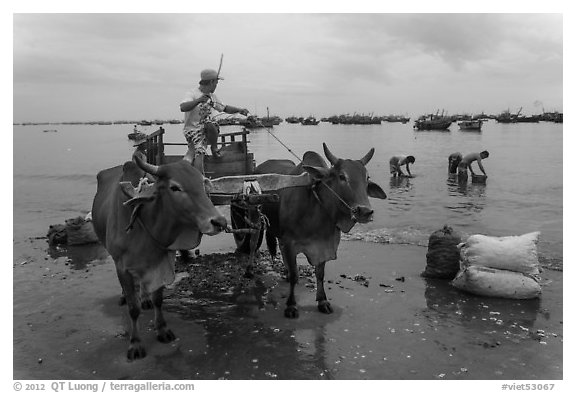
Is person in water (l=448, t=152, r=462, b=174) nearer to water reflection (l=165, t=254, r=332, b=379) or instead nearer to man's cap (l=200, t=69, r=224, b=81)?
water reflection (l=165, t=254, r=332, b=379)

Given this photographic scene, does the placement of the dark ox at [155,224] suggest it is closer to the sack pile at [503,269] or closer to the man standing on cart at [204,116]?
the man standing on cart at [204,116]

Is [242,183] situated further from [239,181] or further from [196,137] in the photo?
[196,137]

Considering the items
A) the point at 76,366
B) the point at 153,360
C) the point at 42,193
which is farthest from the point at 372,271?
the point at 42,193

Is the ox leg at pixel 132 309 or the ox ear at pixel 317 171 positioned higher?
the ox ear at pixel 317 171

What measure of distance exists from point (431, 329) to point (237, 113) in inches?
170

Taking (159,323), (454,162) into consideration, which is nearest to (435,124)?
(454,162)

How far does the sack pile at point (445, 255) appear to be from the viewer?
7.65m

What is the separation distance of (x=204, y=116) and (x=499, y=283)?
5.22m

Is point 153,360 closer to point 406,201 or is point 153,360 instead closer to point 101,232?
point 101,232

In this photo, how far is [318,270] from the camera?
6.45 meters

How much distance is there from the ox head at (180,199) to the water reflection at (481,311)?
369 cm

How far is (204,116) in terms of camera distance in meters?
6.89

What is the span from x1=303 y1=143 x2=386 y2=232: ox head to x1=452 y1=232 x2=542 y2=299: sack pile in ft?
7.03

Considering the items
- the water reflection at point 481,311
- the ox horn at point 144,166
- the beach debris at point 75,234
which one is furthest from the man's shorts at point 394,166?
the ox horn at point 144,166
